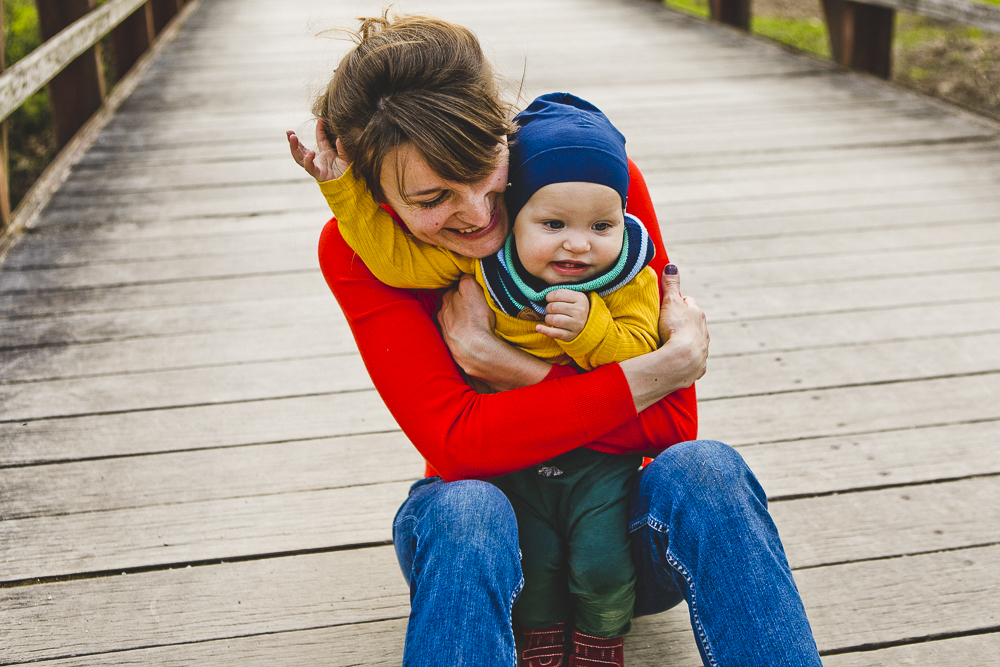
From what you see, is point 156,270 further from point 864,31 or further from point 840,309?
point 864,31

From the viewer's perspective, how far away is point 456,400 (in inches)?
45.9

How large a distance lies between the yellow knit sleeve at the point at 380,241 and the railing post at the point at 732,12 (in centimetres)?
506

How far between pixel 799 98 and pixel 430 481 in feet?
11.3

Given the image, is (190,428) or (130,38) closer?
(190,428)

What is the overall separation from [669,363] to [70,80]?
11.1ft

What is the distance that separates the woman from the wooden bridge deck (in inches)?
10.8

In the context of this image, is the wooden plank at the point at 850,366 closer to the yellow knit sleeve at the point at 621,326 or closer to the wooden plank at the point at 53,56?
the yellow knit sleeve at the point at 621,326

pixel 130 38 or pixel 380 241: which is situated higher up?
pixel 130 38

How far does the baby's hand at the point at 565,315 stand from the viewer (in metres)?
1.14

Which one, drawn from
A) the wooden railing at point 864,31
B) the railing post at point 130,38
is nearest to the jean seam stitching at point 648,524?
the wooden railing at point 864,31

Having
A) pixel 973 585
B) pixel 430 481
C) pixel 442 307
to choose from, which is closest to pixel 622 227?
pixel 442 307

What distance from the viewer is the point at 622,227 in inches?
47.0

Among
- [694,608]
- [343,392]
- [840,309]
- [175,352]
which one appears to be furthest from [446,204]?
[840,309]

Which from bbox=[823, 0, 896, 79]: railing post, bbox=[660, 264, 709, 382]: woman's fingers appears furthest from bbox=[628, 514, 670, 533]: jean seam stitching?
bbox=[823, 0, 896, 79]: railing post
